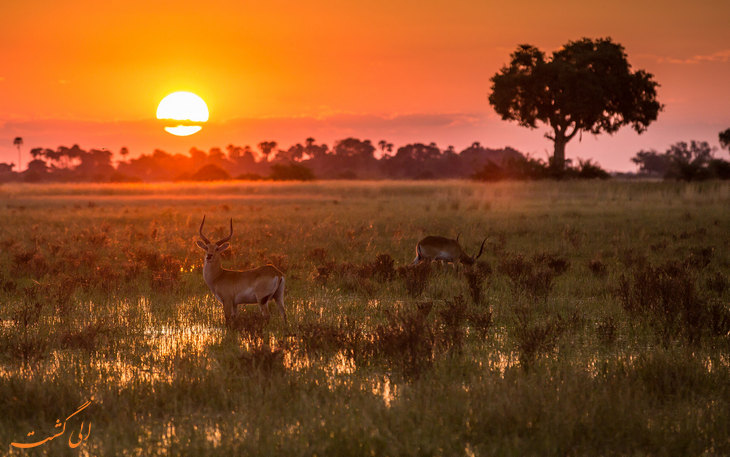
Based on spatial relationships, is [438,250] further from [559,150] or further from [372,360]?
[559,150]

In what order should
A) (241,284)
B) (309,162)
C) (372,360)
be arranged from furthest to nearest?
(309,162), (241,284), (372,360)

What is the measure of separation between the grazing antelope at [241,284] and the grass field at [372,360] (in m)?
0.28

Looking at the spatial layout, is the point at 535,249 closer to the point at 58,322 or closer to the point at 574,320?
the point at 574,320

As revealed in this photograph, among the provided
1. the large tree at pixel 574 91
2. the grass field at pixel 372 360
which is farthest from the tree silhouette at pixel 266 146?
the grass field at pixel 372 360

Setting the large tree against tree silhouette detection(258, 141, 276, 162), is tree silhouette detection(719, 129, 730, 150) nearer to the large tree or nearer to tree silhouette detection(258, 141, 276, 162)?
the large tree

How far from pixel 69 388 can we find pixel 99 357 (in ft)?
4.50

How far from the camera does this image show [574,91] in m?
52.7

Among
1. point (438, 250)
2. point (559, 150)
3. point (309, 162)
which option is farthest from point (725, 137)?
point (309, 162)

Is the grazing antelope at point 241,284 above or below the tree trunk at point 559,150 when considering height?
below

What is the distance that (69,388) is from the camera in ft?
19.8

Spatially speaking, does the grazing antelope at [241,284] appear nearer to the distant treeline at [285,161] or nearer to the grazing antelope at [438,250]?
the grazing antelope at [438,250]

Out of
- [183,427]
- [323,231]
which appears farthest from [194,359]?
[323,231]

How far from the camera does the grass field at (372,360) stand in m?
5.16

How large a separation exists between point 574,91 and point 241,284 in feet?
160
